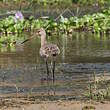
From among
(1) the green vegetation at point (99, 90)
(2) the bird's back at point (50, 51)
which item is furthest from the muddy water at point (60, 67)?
(2) the bird's back at point (50, 51)

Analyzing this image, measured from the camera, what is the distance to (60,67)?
534 inches

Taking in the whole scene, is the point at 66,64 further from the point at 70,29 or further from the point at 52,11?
the point at 52,11

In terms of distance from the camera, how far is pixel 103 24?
23.3 metres

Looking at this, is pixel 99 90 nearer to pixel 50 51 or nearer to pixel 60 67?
pixel 50 51

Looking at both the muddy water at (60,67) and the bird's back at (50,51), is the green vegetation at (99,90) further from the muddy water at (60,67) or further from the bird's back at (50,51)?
the bird's back at (50,51)

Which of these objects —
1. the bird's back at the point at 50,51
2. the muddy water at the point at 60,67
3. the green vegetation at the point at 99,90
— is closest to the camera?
the green vegetation at the point at 99,90

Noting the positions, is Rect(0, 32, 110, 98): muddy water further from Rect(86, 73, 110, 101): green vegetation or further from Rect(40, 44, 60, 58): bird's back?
Rect(40, 44, 60, 58): bird's back

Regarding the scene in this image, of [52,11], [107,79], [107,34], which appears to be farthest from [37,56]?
[52,11]

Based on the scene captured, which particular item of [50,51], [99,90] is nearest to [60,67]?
[50,51]

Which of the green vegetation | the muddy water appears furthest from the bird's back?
the green vegetation

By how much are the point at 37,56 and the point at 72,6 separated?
758 inches

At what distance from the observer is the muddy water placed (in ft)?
35.1

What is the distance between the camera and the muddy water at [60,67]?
35.1ft

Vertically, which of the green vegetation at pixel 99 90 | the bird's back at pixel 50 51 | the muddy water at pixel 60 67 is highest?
the bird's back at pixel 50 51
